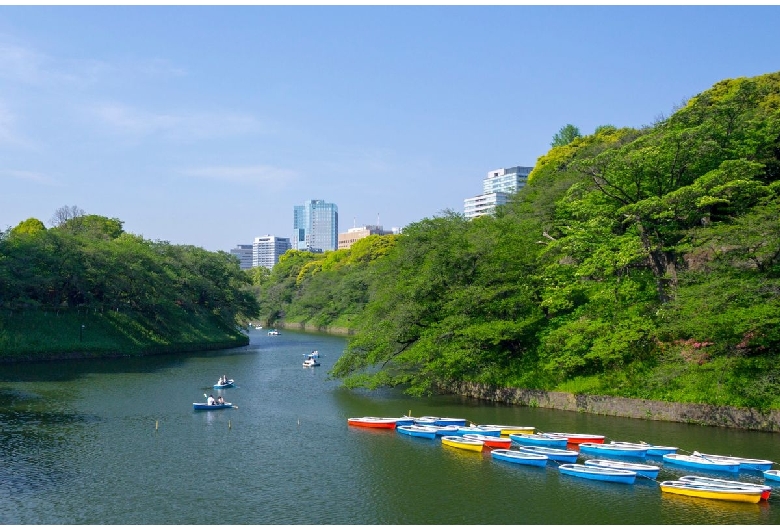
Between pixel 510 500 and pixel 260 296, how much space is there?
134860 mm

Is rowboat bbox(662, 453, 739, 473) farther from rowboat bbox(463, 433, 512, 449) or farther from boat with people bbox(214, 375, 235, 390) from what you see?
boat with people bbox(214, 375, 235, 390)

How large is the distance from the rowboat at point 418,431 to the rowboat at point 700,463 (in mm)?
10743

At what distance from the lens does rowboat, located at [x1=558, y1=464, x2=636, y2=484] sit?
25234 mm

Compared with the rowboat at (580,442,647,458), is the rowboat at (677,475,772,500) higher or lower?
lower

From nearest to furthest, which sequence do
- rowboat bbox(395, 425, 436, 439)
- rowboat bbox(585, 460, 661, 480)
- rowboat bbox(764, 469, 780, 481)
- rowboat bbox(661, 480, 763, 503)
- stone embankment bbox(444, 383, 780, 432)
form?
rowboat bbox(661, 480, 763, 503)
rowboat bbox(764, 469, 780, 481)
rowboat bbox(585, 460, 661, 480)
stone embankment bbox(444, 383, 780, 432)
rowboat bbox(395, 425, 436, 439)

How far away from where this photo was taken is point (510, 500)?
23.6 m

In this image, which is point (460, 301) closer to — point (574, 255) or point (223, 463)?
point (574, 255)

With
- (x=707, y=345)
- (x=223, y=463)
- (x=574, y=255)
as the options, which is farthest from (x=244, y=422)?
(x=707, y=345)

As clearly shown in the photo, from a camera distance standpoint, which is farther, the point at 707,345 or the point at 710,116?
the point at 710,116

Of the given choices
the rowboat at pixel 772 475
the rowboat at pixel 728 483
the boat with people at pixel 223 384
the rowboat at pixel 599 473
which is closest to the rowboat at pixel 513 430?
the rowboat at pixel 599 473

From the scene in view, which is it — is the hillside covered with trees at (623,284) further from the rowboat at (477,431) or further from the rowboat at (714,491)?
the rowboat at (714,491)

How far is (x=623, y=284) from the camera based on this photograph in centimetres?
3931

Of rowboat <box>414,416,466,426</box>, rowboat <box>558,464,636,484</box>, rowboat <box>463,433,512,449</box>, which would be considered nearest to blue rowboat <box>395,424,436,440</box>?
rowboat <box>414,416,466,426</box>

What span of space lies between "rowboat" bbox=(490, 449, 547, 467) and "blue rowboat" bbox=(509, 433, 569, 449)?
1922 millimetres
